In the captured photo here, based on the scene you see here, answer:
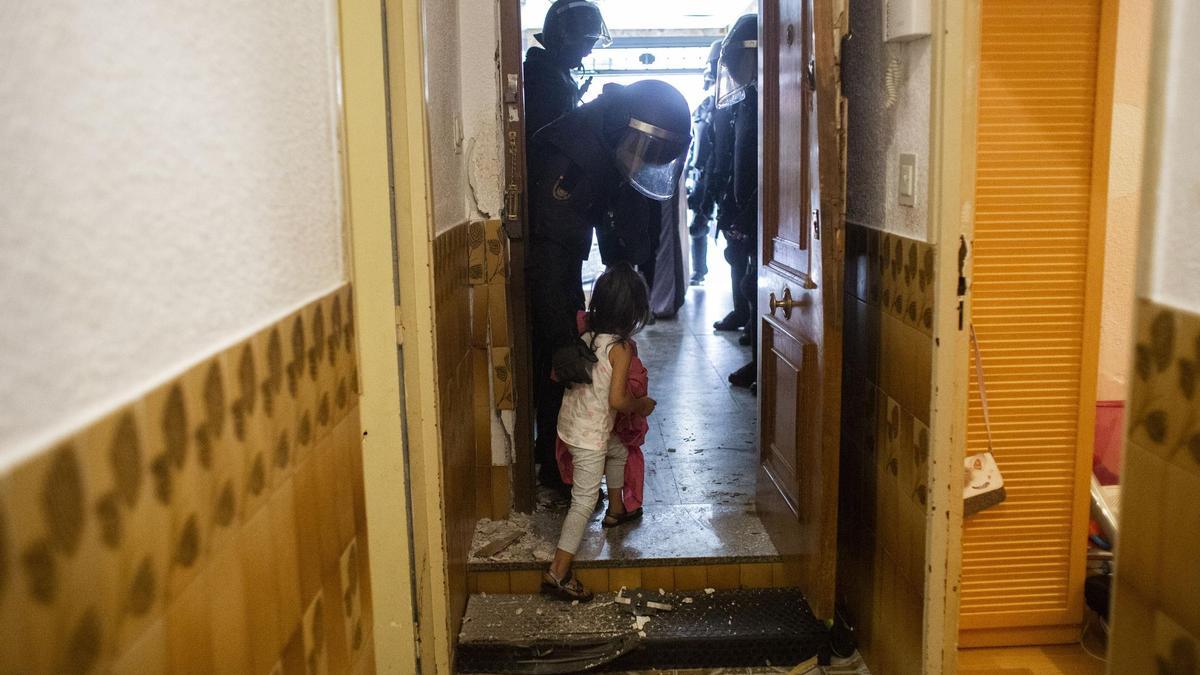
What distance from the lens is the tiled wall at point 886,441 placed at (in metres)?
2.04

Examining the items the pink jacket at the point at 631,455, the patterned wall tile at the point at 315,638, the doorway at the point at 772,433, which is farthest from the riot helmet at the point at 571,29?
the patterned wall tile at the point at 315,638

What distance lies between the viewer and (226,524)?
→ 2.74ft

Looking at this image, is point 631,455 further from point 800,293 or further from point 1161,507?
point 1161,507

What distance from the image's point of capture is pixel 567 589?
271 cm

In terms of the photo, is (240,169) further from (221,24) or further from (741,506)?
(741,506)

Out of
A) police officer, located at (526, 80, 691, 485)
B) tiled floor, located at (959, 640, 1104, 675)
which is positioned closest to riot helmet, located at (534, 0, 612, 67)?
police officer, located at (526, 80, 691, 485)

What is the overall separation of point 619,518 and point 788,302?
0.88 metres

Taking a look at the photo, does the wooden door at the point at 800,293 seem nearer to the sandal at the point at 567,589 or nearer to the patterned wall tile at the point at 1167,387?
the sandal at the point at 567,589

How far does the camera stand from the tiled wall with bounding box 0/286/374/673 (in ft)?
1.86

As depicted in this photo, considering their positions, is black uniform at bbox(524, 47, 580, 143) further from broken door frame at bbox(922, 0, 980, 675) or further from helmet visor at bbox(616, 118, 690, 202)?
broken door frame at bbox(922, 0, 980, 675)

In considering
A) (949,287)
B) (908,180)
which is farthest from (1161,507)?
(908,180)

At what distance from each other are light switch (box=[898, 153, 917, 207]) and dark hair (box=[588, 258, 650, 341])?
0.88 m

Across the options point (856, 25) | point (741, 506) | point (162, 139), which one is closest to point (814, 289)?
point (856, 25)

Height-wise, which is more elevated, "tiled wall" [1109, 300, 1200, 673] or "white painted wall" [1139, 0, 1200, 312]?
"white painted wall" [1139, 0, 1200, 312]
